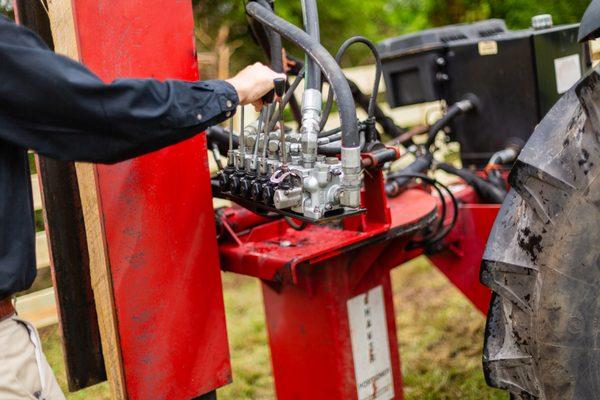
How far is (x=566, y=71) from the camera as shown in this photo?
3.16m

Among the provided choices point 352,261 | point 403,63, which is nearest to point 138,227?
point 352,261

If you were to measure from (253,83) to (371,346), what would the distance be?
1105mm

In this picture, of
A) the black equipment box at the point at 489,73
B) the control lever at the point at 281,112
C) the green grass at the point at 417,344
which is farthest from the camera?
the green grass at the point at 417,344

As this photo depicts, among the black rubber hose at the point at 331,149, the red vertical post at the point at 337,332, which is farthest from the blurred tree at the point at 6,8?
the red vertical post at the point at 337,332

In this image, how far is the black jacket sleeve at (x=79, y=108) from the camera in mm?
1751

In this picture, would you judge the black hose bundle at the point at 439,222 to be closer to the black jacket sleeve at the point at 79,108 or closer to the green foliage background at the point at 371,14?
the black jacket sleeve at the point at 79,108

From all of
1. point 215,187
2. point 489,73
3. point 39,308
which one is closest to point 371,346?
point 215,187

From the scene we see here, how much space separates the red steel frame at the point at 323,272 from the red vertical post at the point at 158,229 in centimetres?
27

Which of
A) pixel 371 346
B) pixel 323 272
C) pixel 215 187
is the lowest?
pixel 371 346

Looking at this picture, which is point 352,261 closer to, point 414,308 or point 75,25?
point 75,25

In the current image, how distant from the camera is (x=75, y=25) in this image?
6.75ft

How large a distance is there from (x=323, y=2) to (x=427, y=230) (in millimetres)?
5218

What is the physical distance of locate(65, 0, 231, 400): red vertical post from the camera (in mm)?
2125

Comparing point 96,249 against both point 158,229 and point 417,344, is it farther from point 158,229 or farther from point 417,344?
point 417,344
